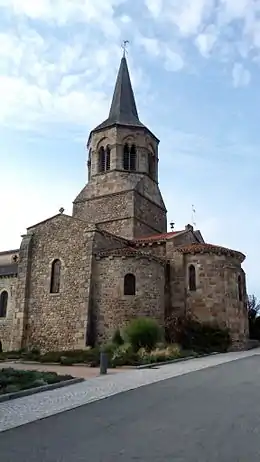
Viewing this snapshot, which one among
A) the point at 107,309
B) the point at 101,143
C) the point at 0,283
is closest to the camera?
the point at 107,309

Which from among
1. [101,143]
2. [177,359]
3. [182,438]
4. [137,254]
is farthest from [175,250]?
[182,438]

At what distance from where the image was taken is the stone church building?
2588cm

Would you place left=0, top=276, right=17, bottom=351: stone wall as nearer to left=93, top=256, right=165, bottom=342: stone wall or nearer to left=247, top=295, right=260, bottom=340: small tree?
left=93, top=256, right=165, bottom=342: stone wall

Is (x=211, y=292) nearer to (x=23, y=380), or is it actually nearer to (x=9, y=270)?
(x=9, y=270)

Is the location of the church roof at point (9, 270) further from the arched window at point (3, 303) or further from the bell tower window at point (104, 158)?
the bell tower window at point (104, 158)

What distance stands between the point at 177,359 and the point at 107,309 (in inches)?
278

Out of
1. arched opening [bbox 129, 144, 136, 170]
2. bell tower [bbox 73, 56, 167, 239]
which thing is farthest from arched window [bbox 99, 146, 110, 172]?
arched opening [bbox 129, 144, 136, 170]

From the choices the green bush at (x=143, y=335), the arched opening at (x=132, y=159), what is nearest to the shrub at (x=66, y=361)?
the green bush at (x=143, y=335)

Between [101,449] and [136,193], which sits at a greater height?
[136,193]

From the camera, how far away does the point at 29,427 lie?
7238 mm

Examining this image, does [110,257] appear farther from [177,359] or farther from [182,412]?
[182,412]

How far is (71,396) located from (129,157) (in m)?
27.4

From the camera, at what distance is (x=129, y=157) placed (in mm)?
35938

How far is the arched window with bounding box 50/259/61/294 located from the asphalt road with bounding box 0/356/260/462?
18124 millimetres
